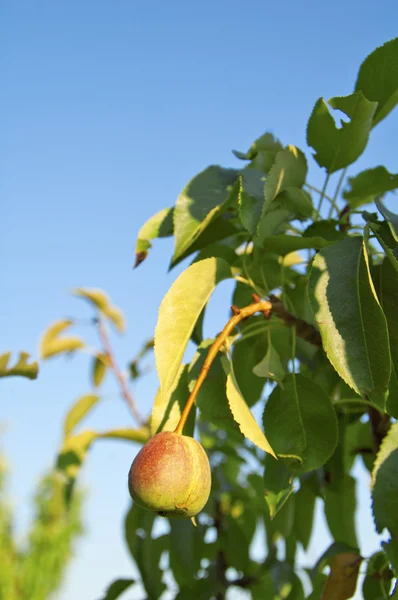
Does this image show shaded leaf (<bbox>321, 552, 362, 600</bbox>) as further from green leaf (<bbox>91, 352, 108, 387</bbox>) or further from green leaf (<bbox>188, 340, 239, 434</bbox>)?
green leaf (<bbox>91, 352, 108, 387</bbox>)

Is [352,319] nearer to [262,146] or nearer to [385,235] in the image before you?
[385,235]

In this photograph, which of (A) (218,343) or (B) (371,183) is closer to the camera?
(A) (218,343)

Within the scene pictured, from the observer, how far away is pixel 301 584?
161 cm

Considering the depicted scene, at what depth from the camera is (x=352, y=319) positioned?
0.87m

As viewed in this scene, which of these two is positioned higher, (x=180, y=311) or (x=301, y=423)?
(x=180, y=311)

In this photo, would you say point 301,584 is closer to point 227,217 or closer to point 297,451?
point 297,451

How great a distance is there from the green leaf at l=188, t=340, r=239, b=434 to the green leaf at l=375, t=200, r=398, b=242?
367 mm

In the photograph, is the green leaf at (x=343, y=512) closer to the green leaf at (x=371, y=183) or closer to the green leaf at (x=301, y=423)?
the green leaf at (x=301, y=423)

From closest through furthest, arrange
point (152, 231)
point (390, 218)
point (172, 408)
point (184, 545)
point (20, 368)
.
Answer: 1. point (390, 218)
2. point (172, 408)
3. point (152, 231)
4. point (20, 368)
5. point (184, 545)

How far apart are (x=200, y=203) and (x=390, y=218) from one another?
382mm

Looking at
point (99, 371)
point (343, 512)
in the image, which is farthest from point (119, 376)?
point (343, 512)

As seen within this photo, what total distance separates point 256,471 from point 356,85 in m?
1.34

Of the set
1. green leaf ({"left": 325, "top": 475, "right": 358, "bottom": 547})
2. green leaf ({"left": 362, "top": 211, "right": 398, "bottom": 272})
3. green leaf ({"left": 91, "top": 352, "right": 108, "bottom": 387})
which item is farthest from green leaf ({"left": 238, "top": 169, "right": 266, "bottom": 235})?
green leaf ({"left": 91, "top": 352, "right": 108, "bottom": 387})

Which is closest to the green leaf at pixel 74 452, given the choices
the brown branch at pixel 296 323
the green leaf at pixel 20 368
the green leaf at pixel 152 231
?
the green leaf at pixel 20 368
